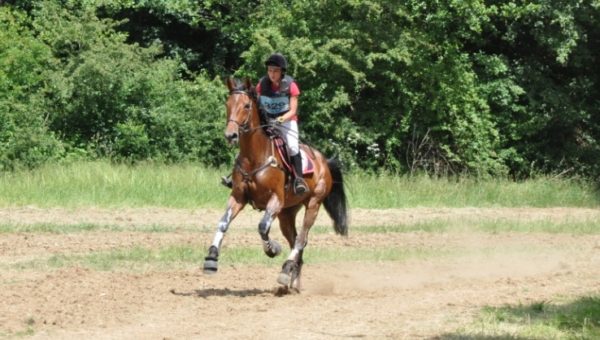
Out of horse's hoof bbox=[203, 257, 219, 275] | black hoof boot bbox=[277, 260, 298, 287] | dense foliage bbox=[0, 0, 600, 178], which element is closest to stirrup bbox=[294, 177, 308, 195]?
black hoof boot bbox=[277, 260, 298, 287]

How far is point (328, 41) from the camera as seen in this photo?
29.3m

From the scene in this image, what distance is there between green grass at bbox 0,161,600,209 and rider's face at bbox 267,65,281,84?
31.9 ft

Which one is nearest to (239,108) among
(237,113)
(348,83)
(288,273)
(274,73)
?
(237,113)

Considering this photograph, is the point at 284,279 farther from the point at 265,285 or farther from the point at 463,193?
the point at 463,193

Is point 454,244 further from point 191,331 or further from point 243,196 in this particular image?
point 191,331

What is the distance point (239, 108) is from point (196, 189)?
38.5 feet

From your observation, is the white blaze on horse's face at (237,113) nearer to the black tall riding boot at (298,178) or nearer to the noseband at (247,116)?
the noseband at (247,116)

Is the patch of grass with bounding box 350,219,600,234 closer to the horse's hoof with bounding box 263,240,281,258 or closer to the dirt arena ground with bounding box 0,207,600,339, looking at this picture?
the dirt arena ground with bounding box 0,207,600,339

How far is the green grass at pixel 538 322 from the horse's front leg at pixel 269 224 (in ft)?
9.73

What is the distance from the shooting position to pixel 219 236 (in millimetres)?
13570

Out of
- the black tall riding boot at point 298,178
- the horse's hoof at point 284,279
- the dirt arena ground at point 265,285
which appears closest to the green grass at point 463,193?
the dirt arena ground at point 265,285

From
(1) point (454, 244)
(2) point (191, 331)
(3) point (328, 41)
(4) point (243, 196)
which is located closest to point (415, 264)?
(1) point (454, 244)

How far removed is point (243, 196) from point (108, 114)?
16.2m

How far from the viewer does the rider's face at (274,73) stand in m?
14.1
